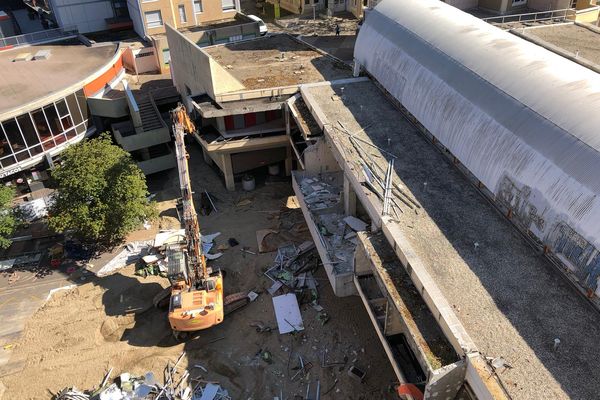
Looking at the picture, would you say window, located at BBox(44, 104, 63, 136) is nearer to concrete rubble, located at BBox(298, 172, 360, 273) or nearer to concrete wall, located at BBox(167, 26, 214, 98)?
concrete wall, located at BBox(167, 26, 214, 98)

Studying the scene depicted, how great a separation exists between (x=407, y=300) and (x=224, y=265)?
42.8 feet

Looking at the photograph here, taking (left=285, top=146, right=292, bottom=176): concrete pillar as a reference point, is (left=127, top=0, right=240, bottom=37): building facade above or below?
above

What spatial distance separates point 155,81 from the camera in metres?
41.7

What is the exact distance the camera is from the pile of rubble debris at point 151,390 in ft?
63.5

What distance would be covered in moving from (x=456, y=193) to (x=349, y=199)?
5.09 meters

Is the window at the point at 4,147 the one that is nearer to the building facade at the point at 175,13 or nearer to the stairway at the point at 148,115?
the stairway at the point at 148,115

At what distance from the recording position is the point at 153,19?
4416 centimetres

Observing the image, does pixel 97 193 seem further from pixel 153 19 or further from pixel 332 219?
pixel 153 19

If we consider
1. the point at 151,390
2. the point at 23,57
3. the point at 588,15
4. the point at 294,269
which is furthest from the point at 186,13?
the point at 151,390

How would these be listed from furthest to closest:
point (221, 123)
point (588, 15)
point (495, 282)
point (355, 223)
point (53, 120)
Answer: point (588, 15)
point (221, 123)
point (53, 120)
point (355, 223)
point (495, 282)

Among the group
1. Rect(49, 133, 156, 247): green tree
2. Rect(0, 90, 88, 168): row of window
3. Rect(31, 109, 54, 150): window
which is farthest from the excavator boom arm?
Rect(0, 90, 88, 168): row of window

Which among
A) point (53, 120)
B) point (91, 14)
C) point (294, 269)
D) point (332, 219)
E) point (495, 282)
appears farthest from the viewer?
point (91, 14)

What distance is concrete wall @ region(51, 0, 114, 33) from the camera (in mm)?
44719

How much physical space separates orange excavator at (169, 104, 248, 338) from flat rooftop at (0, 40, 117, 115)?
14.4 metres
